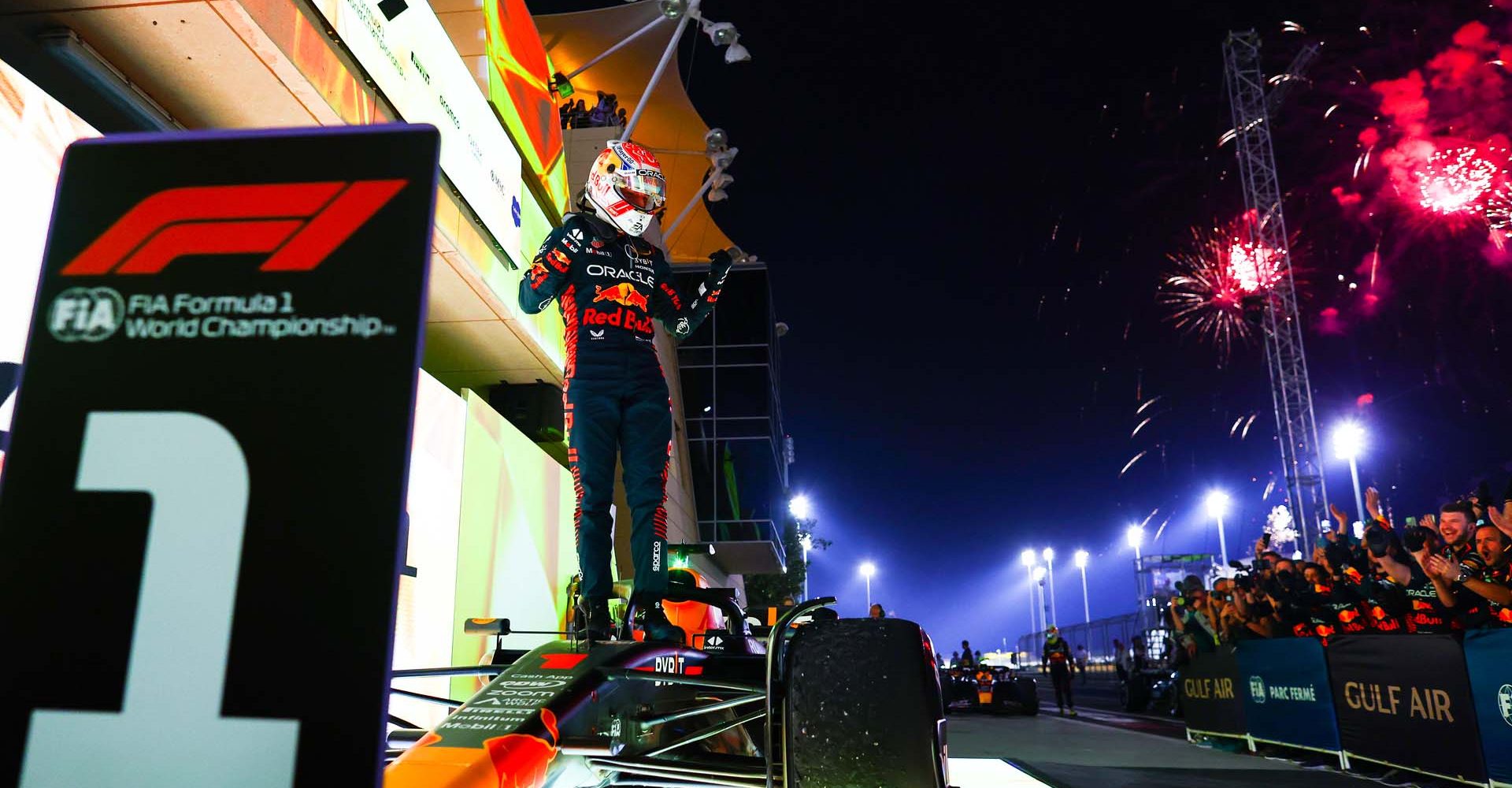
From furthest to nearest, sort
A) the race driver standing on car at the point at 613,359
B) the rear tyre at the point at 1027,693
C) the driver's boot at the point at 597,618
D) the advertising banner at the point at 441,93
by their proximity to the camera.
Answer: the rear tyre at the point at 1027,693 < the advertising banner at the point at 441,93 < the race driver standing on car at the point at 613,359 < the driver's boot at the point at 597,618

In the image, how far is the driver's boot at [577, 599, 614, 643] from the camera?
2830 millimetres

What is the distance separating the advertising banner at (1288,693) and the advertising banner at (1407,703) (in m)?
0.15

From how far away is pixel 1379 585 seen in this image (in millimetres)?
7219

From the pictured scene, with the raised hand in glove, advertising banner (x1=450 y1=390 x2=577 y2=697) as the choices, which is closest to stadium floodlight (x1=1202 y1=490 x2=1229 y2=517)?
advertising banner (x1=450 y1=390 x2=577 y2=697)

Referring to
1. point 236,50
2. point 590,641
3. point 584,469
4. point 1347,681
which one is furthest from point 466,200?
point 1347,681

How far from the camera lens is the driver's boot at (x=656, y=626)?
2912mm

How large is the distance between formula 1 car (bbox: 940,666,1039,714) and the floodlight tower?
13464 mm

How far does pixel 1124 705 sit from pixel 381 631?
17.2 meters

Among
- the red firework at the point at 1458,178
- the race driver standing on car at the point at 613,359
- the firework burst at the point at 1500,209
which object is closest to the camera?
the race driver standing on car at the point at 613,359

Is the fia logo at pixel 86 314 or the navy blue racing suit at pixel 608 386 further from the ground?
the navy blue racing suit at pixel 608 386

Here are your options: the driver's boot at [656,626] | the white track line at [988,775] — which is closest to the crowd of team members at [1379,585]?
the white track line at [988,775]

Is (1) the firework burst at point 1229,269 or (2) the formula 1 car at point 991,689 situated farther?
(1) the firework burst at point 1229,269

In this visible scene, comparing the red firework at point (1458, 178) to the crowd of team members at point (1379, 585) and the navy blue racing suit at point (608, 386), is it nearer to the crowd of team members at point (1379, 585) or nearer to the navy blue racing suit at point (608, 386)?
the crowd of team members at point (1379, 585)

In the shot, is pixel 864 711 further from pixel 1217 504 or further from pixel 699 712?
pixel 1217 504
